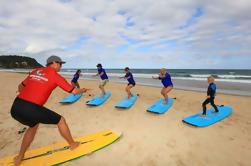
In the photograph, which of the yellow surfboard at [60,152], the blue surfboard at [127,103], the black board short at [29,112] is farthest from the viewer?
the blue surfboard at [127,103]

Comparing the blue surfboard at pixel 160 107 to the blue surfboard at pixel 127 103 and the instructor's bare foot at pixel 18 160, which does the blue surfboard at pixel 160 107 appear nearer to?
the blue surfboard at pixel 127 103

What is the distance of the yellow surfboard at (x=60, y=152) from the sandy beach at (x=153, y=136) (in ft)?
0.51

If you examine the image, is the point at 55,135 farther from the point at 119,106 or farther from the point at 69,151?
the point at 119,106

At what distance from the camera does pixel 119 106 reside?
9031mm

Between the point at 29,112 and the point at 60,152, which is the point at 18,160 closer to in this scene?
the point at 60,152

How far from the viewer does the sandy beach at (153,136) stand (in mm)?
4742

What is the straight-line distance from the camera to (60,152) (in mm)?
4801

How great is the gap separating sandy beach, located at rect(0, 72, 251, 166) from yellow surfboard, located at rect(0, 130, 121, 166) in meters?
0.15

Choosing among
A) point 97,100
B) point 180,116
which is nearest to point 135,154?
point 180,116

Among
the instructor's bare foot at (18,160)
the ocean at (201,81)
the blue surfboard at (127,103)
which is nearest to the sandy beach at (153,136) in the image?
the blue surfboard at (127,103)

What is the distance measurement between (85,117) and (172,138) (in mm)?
3715

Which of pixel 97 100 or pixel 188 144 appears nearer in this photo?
pixel 188 144

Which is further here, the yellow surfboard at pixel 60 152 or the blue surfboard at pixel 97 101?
the blue surfboard at pixel 97 101

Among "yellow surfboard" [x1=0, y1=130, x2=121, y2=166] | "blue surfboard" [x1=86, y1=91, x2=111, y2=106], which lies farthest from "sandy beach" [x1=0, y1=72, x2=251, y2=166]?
"blue surfboard" [x1=86, y1=91, x2=111, y2=106]
